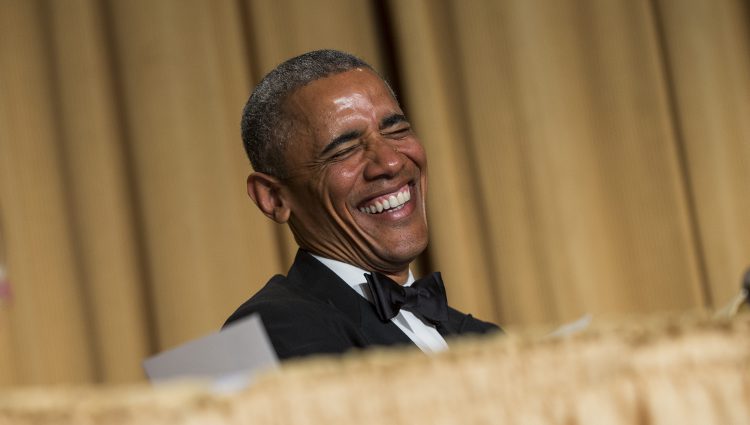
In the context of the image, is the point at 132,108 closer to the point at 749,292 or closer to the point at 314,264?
the point at 314,264

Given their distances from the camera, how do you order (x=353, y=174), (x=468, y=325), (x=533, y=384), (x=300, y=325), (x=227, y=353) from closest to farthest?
(x=533, y=384)
(x=227, y=353)
(x=300, y=325)
(x=353, y=174)
(x=468, y=325)

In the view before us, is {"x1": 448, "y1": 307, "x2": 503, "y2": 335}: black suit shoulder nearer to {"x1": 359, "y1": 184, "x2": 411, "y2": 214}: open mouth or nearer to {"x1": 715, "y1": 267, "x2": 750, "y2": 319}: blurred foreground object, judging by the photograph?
{"x1": 359, "y1": 184, "x2": 411, "y2": 214}: open mouth

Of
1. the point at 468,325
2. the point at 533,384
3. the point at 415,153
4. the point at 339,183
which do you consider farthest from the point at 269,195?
the point at 533,384

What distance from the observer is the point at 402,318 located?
1.48 meters

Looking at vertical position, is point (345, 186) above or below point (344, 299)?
above

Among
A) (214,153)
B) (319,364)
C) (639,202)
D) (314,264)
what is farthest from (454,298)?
(319,364)

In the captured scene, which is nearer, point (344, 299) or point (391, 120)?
point (344, 299)

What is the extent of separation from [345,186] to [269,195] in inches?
5.4

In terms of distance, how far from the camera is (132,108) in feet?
8.50

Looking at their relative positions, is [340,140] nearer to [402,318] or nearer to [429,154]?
[402,318]

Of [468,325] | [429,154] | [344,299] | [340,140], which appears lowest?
[468,325]

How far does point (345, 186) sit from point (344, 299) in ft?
0.62

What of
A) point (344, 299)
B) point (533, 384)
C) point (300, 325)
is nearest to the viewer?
point (533, 384)

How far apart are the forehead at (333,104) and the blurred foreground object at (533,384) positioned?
42.0 inches
